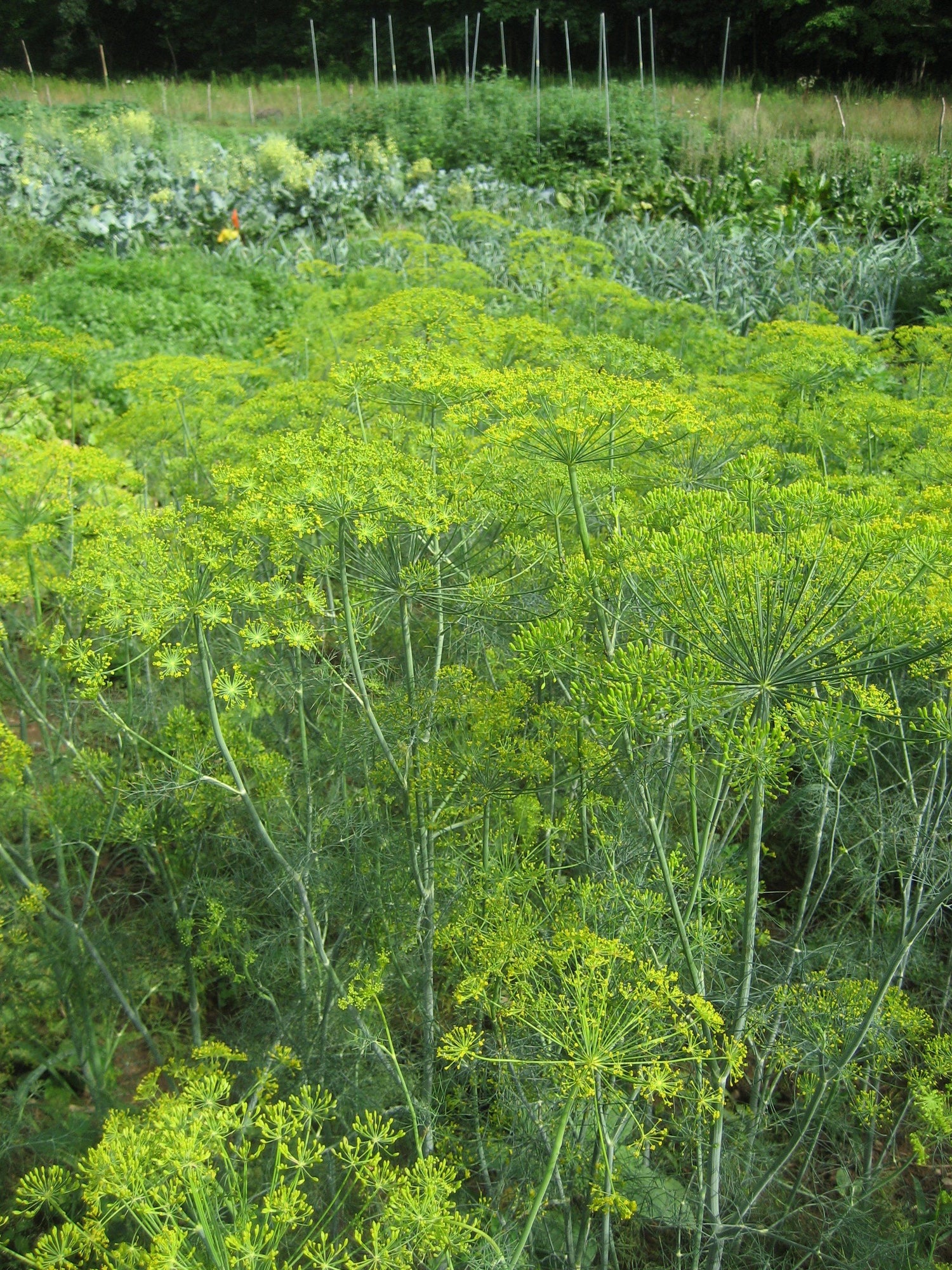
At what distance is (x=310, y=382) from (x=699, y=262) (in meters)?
7.00

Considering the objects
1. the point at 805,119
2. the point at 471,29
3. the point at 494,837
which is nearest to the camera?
the point at 494,837

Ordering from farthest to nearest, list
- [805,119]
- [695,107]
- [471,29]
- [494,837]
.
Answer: [471,29] < [695,107] < [805,119] < [494,837]

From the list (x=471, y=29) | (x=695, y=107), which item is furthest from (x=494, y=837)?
(x=471, y=29)

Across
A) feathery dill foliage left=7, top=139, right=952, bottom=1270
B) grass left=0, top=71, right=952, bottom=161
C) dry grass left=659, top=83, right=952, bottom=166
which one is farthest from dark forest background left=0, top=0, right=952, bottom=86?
feathery dill foliage left=7, top=139, right=952, bottom=1270

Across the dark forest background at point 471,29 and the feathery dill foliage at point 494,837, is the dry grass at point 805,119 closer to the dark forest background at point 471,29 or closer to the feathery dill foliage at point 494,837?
the dark forest background at point 471,29

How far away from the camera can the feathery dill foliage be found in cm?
184

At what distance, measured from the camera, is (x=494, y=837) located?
8.87 ft

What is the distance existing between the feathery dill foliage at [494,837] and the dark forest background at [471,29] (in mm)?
29213

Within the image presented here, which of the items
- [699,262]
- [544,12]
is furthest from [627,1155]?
[544,12]

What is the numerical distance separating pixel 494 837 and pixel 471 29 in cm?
4084

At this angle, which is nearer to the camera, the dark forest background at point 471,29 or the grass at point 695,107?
the grass at point 695,107

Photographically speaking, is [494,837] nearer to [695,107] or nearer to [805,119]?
[805,119]

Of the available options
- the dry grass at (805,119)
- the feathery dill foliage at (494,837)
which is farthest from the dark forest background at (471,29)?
the feathery dill foliage at (494,837)

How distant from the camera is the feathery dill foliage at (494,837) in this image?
1.84 metres
